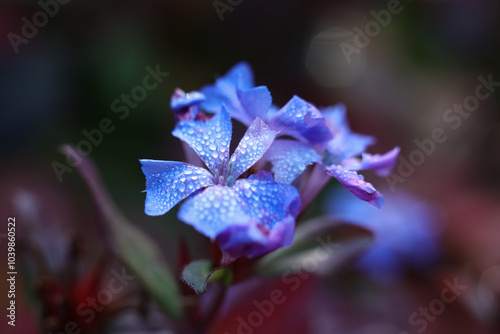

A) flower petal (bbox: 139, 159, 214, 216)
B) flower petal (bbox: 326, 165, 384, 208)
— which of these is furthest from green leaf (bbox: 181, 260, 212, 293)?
flower petal (bbox: 326, 165, 384, 208)

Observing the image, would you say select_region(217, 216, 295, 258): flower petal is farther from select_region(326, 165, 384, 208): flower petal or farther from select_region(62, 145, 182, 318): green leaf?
select_region(62, 145, 182, 318): green leaf

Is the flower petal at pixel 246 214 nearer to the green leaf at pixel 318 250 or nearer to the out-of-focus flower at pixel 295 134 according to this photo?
the out-of-focus flower at pixel 295 134

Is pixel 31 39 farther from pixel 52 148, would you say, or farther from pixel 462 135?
pixel 462 135

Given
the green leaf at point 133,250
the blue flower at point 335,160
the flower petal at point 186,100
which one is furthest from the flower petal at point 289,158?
the green leaf at point 133,250

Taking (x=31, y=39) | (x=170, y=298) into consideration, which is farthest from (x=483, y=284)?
(x=31, y=39)

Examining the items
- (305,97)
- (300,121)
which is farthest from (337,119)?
(305,97)

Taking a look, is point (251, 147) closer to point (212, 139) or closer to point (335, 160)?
point (212, 139)

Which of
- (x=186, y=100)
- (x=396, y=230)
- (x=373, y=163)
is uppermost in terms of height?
(x=186, y=100)
